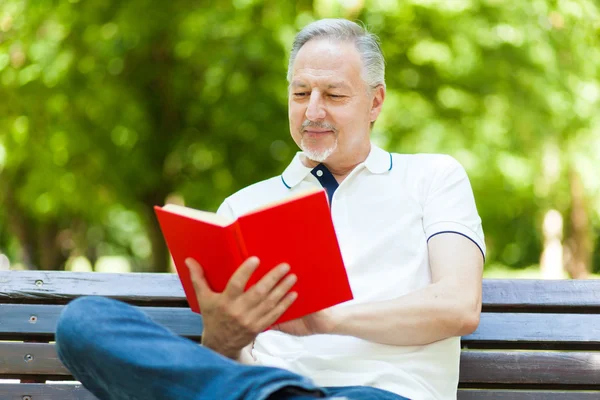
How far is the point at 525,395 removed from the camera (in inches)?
108

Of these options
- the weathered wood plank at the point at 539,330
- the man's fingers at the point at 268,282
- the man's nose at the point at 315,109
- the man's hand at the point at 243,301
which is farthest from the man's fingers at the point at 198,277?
the weathered wood plank at the point at 539,330

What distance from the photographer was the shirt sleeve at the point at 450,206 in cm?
249

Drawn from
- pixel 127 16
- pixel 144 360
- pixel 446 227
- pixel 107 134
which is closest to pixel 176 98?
pixel 107 134

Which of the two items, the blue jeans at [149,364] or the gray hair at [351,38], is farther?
the gray hair at [351,38]

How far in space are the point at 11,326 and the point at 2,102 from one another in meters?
4.72

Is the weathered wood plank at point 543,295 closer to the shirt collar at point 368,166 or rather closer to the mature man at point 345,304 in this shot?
the mature man at point 345,304

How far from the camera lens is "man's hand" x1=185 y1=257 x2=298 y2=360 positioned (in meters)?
1.99

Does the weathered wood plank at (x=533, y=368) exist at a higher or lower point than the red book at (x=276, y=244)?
lower

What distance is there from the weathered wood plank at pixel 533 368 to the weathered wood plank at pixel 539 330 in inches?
1.7

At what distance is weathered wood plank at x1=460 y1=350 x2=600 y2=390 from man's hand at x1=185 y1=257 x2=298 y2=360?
1.01m

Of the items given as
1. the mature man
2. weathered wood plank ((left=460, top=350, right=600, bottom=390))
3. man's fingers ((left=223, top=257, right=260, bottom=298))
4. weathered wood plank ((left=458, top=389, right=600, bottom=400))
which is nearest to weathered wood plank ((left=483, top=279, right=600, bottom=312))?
weathered wood plank ((left=460, top=350, right=600, bottom=390))

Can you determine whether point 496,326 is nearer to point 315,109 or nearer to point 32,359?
point 315,109

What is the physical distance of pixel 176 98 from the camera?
7535 millimetres

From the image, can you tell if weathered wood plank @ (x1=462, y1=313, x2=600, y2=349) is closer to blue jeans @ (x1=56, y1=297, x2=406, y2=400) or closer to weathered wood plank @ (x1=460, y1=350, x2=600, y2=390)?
weathered wood plank @ (x1=460, y1=350, x2=600, y2=390)
